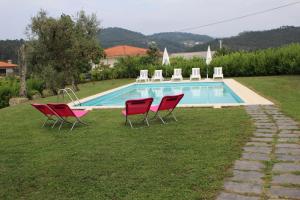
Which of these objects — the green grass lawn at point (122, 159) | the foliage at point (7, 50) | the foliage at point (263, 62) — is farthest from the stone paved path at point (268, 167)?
the foliage at point (7, 50)

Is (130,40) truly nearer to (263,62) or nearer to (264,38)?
(264,38)

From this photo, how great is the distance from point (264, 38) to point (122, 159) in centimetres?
4759

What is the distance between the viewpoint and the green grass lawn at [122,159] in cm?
401

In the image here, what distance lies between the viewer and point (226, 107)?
993 centimetres

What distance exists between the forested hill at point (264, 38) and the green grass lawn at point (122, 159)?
35552mm

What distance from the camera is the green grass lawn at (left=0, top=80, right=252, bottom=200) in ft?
13.1

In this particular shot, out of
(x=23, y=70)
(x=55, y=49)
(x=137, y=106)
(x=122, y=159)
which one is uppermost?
Result: (x=55, y=49)

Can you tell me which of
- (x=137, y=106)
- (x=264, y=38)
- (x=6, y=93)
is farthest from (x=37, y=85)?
(x=264, y=38)

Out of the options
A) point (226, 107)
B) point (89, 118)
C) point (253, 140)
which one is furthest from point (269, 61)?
point (253, 140)

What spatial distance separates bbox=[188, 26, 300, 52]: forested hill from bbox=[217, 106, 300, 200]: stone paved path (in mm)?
35919

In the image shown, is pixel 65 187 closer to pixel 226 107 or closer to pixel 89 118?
pixel 89 118

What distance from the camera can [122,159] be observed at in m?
5.17

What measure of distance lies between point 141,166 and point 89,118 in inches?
178

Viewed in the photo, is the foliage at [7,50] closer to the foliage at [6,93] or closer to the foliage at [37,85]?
the foliage at [37,85]
